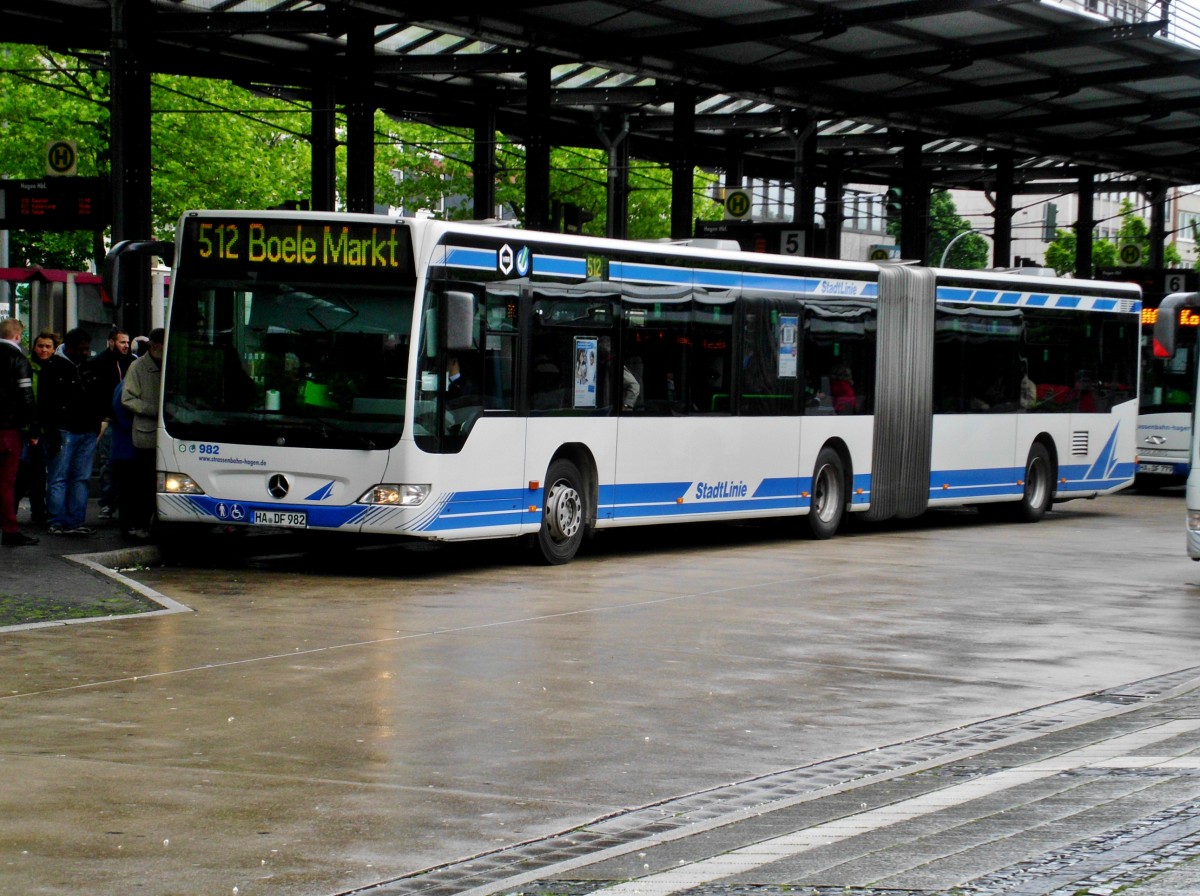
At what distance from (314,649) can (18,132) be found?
108 ft

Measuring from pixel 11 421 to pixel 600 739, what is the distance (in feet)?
28.6

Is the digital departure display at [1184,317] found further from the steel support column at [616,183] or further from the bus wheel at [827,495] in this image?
the steel support column at [616,183]

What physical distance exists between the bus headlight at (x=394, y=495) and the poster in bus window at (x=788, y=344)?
6193 millimetres

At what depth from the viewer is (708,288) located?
19344mm

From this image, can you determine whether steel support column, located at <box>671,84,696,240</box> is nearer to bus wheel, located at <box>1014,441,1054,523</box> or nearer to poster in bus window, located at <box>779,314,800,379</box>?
bus wheel, located at <box>1014,441,1054,523</box>

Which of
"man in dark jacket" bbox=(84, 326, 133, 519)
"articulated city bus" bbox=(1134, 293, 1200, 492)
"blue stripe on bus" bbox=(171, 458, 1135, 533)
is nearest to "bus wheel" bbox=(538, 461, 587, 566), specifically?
"blue stripe on bus" bbox=(171, 458, 1135, 533)

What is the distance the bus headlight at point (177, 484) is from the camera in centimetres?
1585

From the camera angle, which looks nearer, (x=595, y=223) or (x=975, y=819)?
(x=975, y=819)

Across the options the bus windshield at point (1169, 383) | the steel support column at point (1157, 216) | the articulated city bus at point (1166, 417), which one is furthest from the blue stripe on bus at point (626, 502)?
the steel support column at point (1157, 216)

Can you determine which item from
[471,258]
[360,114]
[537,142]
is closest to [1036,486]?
[360,114]

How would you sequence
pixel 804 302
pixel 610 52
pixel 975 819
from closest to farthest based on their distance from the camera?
pixel 975 819
pixel 804 302
pixel 610 52

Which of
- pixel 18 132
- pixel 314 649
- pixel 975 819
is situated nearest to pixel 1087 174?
pixel 18 132

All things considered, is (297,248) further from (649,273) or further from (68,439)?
(649,273)

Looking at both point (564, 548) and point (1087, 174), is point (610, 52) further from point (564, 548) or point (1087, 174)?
point (1087, 174)
